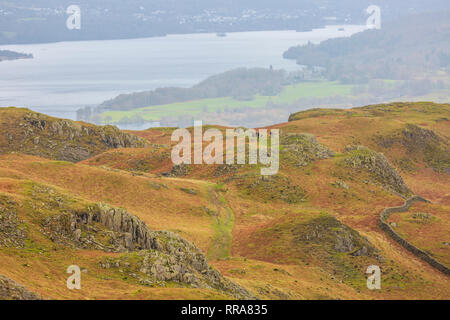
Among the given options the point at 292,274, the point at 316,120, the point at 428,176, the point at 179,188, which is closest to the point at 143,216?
the point at 179,188

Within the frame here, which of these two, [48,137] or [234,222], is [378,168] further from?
[48,137]

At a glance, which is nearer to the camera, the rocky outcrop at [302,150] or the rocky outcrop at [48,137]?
the rocky outcrop at [302,150]

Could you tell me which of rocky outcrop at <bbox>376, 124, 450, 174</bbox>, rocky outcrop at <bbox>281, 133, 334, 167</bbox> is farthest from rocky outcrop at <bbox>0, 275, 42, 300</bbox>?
rocky outcrop at <bbox>376, 124, 450, 174</bbox>

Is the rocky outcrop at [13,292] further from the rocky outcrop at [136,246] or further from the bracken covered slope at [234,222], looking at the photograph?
the rocky outcrop at [136,246]

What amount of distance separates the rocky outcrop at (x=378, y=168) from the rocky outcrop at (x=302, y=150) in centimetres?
411

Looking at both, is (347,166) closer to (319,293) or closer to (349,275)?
(349,275)

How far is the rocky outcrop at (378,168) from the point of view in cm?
8381

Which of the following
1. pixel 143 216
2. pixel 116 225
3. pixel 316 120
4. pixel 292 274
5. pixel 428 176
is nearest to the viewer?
pixel 116 225

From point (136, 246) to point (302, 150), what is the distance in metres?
49.4

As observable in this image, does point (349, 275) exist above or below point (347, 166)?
below

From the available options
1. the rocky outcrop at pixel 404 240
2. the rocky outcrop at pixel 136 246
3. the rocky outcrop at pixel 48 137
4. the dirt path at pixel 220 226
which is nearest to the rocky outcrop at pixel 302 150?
the rocky outcrop at pixel 404 240

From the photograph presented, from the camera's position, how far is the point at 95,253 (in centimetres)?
3769

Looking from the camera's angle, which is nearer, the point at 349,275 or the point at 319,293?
the point at 319,293
